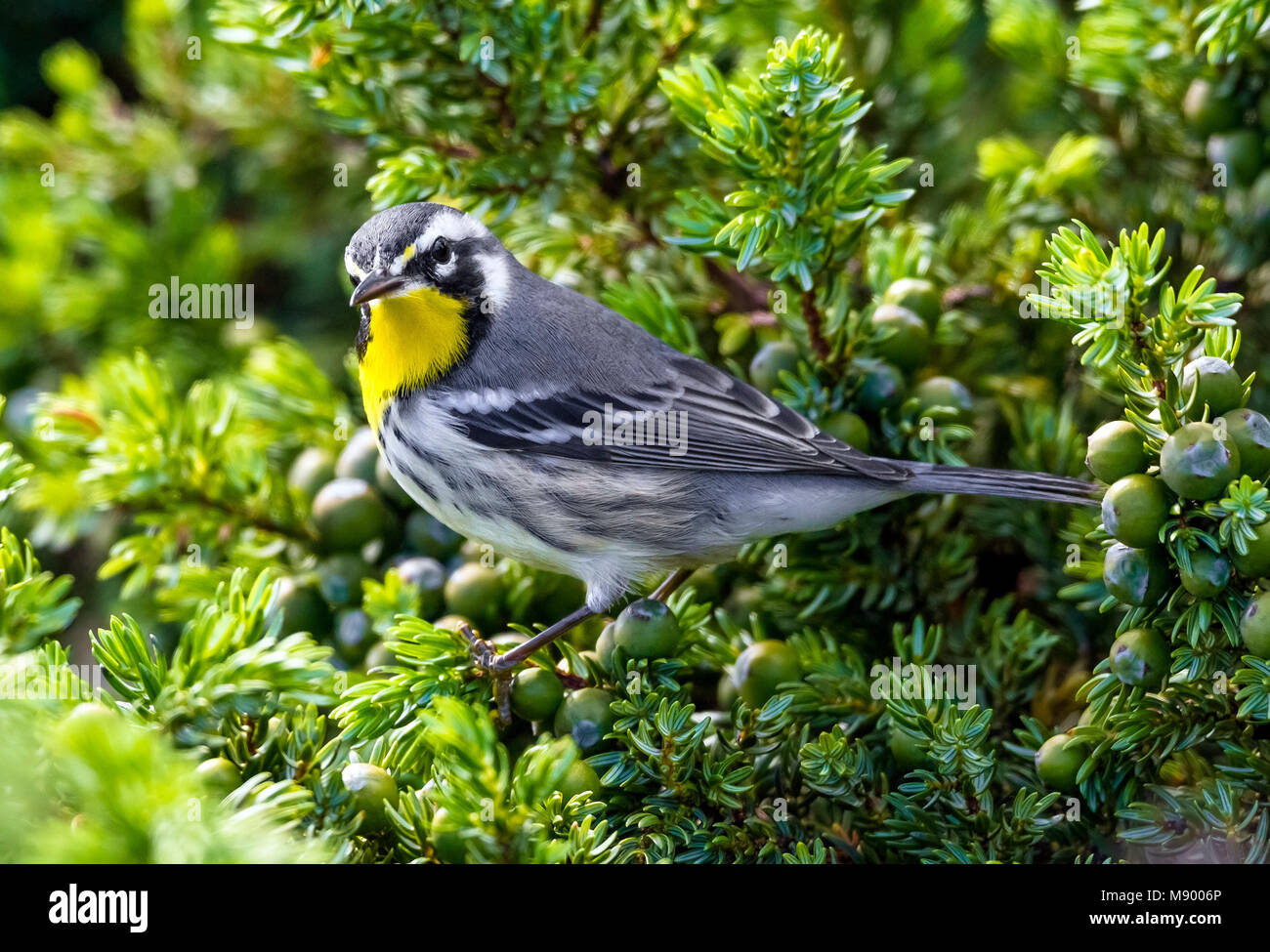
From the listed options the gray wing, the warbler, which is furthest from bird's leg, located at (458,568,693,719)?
the gray wing

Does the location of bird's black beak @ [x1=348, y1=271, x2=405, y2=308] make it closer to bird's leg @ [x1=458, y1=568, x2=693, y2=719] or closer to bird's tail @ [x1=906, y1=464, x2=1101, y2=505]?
bird's leg @ [x1=458, y1=568, x2=693, y2=719]

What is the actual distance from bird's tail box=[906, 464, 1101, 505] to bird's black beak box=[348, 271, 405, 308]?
3.79 ft

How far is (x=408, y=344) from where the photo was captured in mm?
2566

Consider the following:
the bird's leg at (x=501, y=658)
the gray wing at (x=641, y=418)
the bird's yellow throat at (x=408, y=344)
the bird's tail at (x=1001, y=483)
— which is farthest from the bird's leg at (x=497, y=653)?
the bird's tail at (x=1001, y=483)

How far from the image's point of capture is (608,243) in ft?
8.56

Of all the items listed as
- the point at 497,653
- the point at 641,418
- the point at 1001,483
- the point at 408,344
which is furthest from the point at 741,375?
the point at 497,653

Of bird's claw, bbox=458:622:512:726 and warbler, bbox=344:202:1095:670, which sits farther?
warbler, bbox=344:202:1095:670

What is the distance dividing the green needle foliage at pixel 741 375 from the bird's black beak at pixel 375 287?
0.58 feet

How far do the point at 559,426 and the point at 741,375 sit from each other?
17.2 inches

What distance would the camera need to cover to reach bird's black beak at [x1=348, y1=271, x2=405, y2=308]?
2.26 metres
